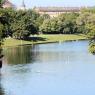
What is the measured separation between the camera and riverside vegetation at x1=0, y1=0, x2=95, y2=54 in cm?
9519

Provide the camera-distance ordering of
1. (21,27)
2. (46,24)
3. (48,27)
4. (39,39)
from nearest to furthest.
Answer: (21,27)
(39,39)
(48,27)
(46,24)

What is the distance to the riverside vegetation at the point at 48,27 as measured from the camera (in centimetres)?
9519

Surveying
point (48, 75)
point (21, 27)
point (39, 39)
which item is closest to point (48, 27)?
point (39, 39)

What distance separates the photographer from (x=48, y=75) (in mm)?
50594

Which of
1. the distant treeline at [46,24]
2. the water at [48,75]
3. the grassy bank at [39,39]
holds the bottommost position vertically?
the grassy bank at [39,39]

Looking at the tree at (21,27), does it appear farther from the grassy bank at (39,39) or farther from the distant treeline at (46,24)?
the grassy bank at (39,39)

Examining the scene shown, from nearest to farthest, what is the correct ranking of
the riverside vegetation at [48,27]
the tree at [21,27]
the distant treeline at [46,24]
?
the riverside vegetation at [48,27] < the distant treeline at [46,24] < the tree at [21,27]

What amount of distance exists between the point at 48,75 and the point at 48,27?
8464 cm

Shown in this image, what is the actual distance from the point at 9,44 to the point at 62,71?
47.3 metres

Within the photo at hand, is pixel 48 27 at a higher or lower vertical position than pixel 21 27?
lower

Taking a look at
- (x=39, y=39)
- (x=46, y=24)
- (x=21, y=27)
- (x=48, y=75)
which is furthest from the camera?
(x=46, y=24)

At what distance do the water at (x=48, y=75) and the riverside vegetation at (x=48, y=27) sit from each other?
5.83 m

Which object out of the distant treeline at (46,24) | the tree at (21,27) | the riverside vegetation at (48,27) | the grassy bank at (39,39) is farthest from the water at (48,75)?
the tree at (21,27)

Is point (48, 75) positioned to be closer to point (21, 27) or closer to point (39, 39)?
point (21, 27)
